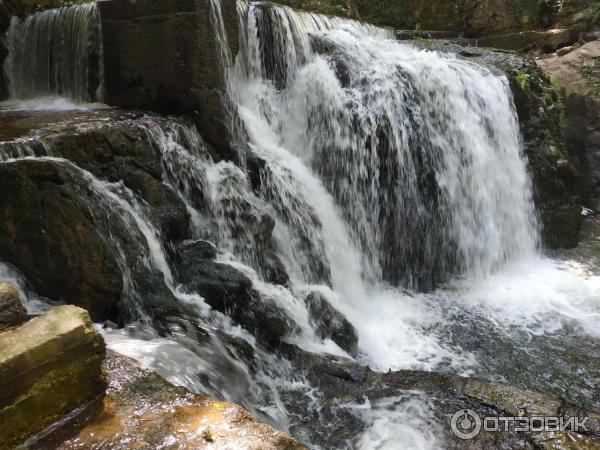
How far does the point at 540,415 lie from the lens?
3.53m

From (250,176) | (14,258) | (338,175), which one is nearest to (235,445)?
(14,258)

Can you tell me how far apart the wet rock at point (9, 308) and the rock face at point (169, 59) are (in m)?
3.34

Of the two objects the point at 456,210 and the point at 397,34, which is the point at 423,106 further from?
the point at 397,34

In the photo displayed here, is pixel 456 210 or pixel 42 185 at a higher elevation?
pixel 42 185

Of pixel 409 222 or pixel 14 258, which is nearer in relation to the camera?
pixel 14 258

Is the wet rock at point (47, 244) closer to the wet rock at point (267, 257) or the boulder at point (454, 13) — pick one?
the wet rock at point (267, 257)

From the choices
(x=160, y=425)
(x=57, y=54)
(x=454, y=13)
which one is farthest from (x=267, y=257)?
(x=454, y=13)

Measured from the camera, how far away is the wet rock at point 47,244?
139 inches

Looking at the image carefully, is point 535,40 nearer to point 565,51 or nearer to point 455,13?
point 565,51

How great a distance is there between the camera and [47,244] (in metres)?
3.53

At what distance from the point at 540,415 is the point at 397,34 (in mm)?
9877

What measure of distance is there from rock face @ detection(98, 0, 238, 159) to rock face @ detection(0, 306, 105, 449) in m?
3.50

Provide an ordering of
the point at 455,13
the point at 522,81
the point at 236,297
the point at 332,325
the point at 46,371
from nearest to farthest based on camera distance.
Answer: the point at 46,371 → the point at 236,297 → the point at 332,325 → the point at 522,81 → the point at 455,13

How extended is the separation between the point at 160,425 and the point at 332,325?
274cm
